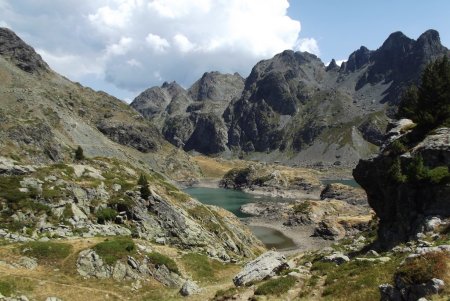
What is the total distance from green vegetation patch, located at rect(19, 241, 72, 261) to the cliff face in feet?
117

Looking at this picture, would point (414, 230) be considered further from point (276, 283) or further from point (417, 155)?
point (276, 283)

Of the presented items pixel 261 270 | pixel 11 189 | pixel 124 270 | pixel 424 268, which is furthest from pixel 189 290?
pixel 11 189

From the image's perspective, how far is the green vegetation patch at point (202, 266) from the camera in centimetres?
4894

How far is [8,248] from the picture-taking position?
142 feet

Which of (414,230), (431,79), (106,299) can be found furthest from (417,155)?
(106,299)

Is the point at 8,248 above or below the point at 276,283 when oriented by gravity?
below

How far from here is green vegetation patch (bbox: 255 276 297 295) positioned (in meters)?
27.7

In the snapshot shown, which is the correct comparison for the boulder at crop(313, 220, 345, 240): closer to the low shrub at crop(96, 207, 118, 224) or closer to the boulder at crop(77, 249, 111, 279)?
the low shrub at crop(96, 207, 118, 224)

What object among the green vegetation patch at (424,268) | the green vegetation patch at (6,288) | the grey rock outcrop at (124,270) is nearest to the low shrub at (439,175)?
the green vegetation patch at (424,268)

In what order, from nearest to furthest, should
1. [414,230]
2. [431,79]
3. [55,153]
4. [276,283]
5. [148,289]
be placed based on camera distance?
1. [276,283]
2. [148,289]
3. [414,230]
4. [431,79]
5. [55,153]

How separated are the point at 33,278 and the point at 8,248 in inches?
324

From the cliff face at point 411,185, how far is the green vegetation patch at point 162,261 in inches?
962

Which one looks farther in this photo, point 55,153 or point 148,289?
point 55,153

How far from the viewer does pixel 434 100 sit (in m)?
56.3
